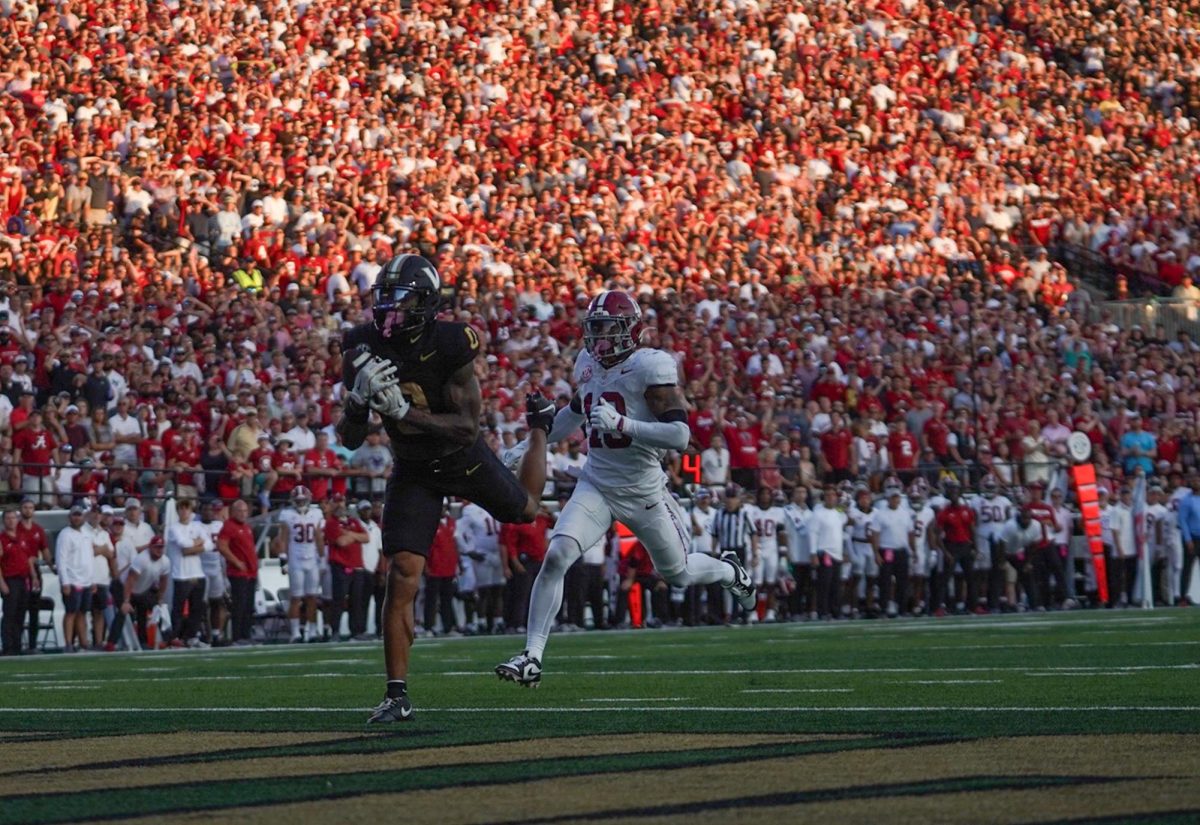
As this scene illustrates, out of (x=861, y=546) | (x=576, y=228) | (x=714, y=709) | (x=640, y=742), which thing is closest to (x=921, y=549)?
(x=861, y=546)

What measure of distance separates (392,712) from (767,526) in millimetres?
14175

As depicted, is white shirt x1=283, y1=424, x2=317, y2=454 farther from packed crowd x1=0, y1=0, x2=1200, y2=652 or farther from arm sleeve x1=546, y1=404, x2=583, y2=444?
arm sleeve x1=546, y1=404, x2=583, y2=444

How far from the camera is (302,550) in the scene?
20078 millimetres

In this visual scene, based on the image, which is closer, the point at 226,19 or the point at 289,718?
the point at 289,718

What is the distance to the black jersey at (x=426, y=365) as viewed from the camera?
8.48 metres

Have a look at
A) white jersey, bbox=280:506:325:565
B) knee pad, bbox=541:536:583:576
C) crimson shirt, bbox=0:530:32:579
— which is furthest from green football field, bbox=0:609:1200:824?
white jersey, bbox=280:506:325:565

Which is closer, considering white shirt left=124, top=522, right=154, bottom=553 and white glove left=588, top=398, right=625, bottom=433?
white glove left=588, top=398, right=625, bottom=433

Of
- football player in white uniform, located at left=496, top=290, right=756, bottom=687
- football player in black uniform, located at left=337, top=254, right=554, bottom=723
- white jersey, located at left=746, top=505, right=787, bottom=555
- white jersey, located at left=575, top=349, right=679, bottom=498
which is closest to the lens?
football player in black uniform, located at left=337, top=254, right=554, bottom=723

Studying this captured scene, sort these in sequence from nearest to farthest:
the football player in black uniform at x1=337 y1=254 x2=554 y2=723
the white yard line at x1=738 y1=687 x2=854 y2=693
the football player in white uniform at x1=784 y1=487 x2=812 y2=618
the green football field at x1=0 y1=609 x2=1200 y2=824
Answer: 1. the green football field at x1=0 y1=609 x2=1200 y2=824
2. the football player in black uniform at x1=337 y1=254 x2=554 y2=723
3. the white yard line at x1=738 y1=687 x2=854 y2=693
4. the football player in white uniform at x1=784 y1=487 x2=812 y2=618

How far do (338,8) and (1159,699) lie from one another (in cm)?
2143

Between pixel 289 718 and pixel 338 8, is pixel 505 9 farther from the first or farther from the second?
pixel 289 718

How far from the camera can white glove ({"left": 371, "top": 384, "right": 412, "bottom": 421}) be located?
820 cm

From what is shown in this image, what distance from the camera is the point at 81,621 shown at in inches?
744

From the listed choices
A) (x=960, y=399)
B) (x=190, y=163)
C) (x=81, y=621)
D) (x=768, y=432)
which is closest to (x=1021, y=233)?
(x=960, y=399)
